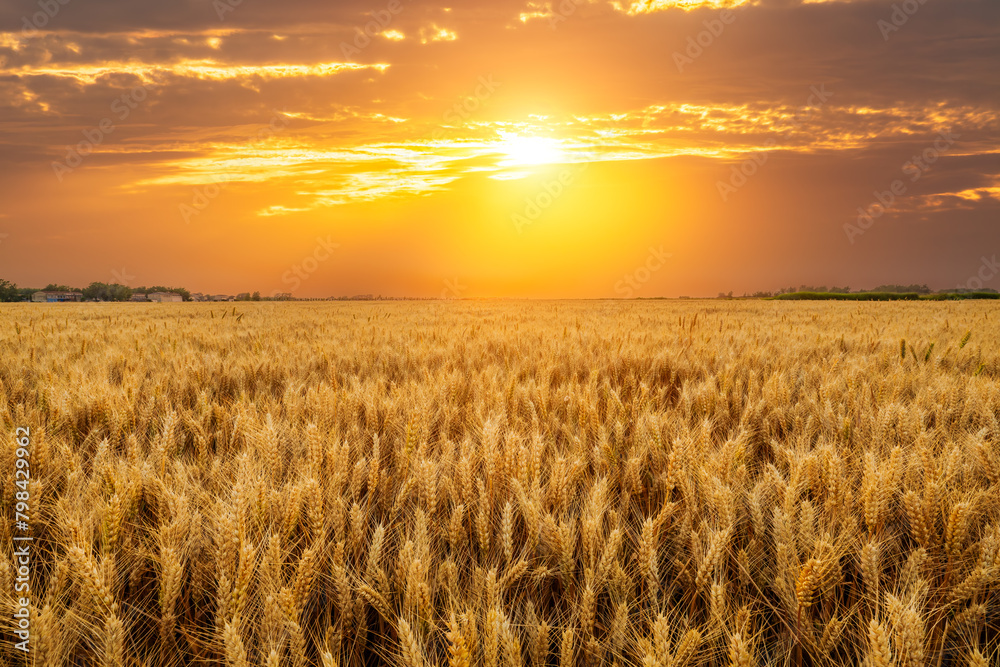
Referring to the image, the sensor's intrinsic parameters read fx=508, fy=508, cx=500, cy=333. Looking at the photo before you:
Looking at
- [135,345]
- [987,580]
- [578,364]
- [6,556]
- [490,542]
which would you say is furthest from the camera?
[135,345]

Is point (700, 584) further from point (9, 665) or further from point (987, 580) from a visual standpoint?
point (9, 665)

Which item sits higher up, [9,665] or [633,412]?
[633,412]

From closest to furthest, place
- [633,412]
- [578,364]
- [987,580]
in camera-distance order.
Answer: [987,580]
[633,412]
[578,364]

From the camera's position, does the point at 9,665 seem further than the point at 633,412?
No

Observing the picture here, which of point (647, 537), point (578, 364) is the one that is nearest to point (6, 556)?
point (647, 537)

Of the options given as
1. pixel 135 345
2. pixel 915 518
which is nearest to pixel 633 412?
pixel 915 518

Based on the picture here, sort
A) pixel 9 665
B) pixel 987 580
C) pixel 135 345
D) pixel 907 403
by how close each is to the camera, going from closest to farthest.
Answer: pixel 9 665, pixel 987 580, pixel 907 403, pixel 135 345

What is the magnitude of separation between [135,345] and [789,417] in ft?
19.9

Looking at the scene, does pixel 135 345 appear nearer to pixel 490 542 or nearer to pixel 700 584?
pixel 490 542

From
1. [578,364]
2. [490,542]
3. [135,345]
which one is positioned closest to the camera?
[490,542]

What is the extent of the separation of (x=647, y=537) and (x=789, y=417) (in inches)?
72.2

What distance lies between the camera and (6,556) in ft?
4.19

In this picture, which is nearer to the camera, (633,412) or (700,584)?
(700,584)

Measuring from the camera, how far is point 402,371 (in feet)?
13.5
